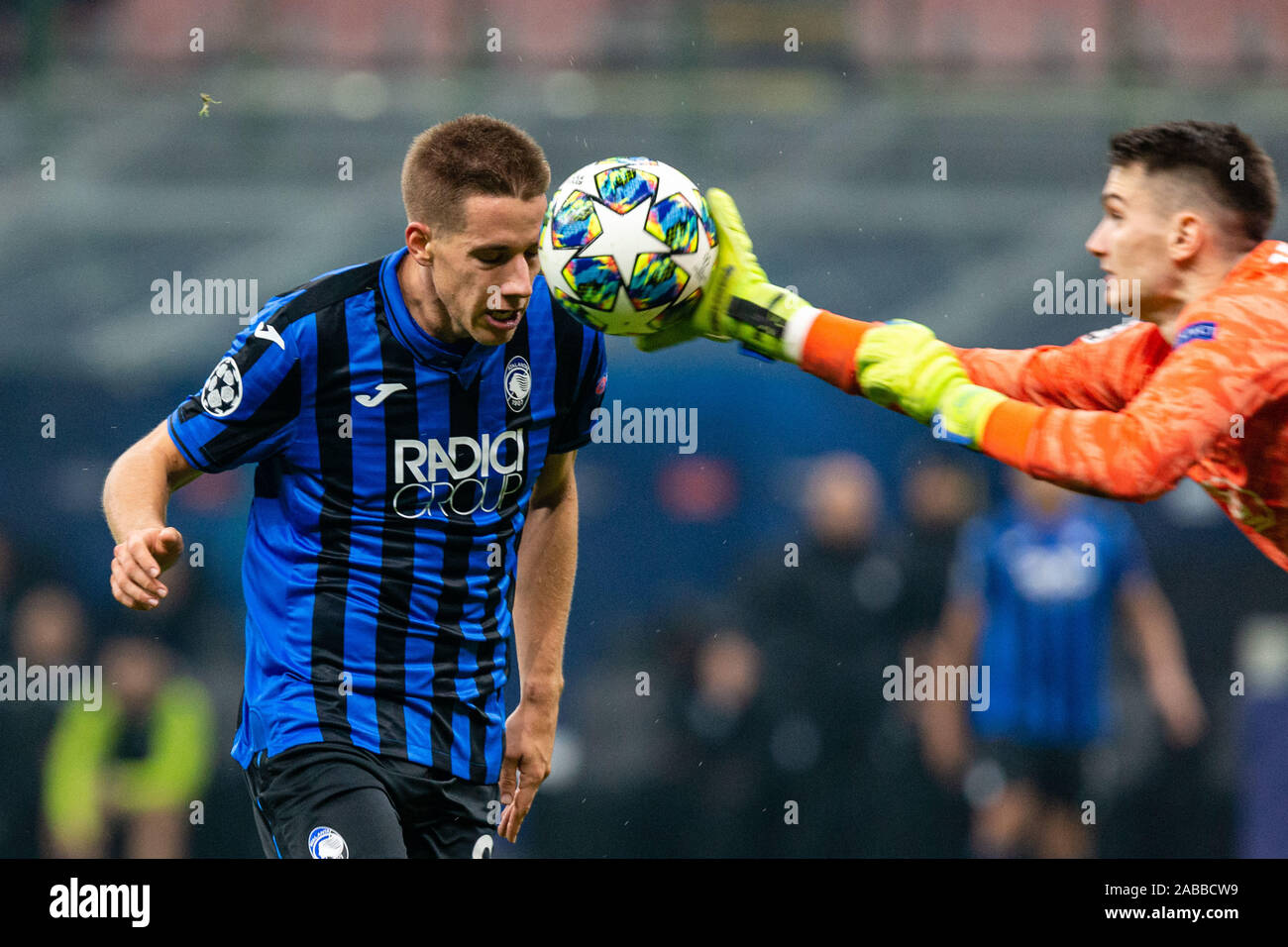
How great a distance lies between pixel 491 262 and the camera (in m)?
3.80

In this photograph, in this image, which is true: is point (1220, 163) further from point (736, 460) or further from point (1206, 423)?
point (736, 460)

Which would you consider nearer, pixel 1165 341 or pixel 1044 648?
pixel 1165 341

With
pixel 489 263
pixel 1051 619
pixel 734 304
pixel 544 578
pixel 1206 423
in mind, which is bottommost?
pixel 1051 619

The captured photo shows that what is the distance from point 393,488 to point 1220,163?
2.21 m

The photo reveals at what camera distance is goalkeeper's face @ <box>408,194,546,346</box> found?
3.79 m

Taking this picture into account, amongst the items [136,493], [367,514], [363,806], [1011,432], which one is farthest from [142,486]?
[1011,432]

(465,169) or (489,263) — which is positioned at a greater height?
(465,169)

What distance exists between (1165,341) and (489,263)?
184 cm

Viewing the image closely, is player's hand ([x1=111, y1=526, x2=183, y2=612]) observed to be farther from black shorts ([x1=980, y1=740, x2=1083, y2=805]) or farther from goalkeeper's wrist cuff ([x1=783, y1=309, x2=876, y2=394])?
black shorts ([x1=980, y1=740, x2=1083, y2=805])

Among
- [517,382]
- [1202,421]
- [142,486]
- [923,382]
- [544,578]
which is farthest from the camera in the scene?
[544,578]

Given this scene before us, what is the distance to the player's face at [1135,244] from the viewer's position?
382 cm

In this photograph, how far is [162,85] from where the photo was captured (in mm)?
11391

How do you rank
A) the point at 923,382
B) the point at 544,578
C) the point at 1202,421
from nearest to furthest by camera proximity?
the point at 1202,421, the point at 923,382, the point at 544,578

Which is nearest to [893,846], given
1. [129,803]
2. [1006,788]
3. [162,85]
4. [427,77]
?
[1006,788]
